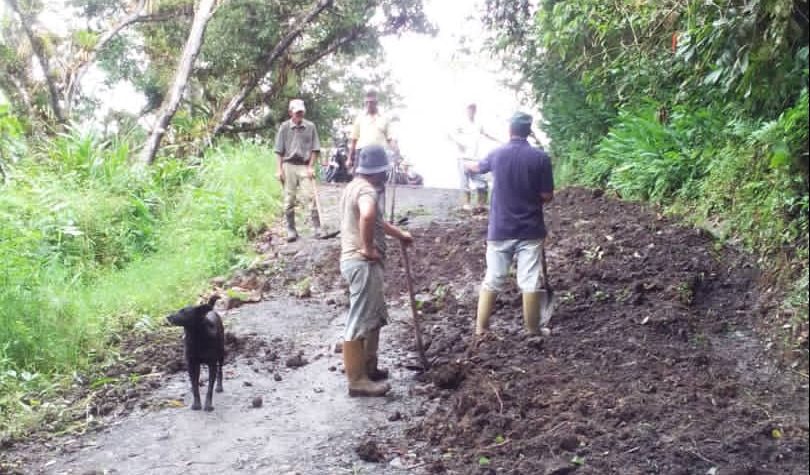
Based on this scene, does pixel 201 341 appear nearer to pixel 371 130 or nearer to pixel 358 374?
pixel 358 374

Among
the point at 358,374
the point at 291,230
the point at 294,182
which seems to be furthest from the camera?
the point at 291,230

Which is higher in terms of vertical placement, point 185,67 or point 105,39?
point 105,39

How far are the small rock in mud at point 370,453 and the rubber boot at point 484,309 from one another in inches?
74.3

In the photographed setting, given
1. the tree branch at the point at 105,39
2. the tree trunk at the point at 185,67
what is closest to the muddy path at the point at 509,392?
the tree trunk at the point at 185,67

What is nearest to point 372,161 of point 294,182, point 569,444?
point 569,444

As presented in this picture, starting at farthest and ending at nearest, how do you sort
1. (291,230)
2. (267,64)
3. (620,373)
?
(267,64) < (291,230) < (620,373)

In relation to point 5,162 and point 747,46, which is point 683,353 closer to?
point 747,46

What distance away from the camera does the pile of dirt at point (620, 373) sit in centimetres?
420

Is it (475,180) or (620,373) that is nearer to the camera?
(620,373)

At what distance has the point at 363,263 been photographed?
559 cm

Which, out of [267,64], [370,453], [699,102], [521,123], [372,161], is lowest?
[370,453]

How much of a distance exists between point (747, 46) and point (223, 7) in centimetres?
1258

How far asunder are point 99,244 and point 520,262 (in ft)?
21.1

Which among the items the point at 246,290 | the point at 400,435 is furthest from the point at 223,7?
the point at 400,435
